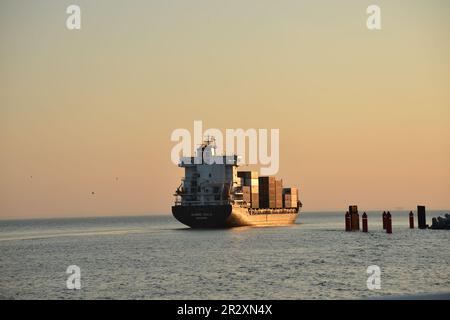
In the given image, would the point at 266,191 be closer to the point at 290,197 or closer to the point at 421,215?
the point at 290,197

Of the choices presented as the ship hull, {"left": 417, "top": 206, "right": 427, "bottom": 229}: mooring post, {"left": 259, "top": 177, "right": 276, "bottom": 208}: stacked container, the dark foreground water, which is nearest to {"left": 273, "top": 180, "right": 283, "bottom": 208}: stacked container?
{"left": 259, "top": 177, "right": 276, "bottom": 208}: stacked container

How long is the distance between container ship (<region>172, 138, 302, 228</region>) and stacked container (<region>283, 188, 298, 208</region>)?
12.9m

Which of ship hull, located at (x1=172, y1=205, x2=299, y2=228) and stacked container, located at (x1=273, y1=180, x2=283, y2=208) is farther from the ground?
stacked container, located at (x1=273, y1=180, x2=283, y2=208)

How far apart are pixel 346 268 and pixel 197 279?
37.7 ft

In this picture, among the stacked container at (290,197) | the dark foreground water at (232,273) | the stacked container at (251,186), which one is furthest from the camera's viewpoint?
the stacked container at (290,197)

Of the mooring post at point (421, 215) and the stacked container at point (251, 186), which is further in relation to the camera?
the stacked container at point (251, 186)

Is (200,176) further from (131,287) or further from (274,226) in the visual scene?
(131,287)

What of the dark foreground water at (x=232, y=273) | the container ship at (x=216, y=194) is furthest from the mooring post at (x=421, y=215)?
the dark foreground water at (x=232, y=273)

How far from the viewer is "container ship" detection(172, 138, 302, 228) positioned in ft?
370

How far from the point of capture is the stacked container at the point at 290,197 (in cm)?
14338

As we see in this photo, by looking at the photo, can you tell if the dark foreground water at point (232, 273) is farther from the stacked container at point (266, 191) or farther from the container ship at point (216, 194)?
the stacked container at point (266, 191)

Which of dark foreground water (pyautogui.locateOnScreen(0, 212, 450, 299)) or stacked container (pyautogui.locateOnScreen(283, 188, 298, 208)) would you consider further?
stacked container (pyautogui.locateOnScreen(283, 188, 298, 208))

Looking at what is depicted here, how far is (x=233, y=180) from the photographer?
118500 millimetres

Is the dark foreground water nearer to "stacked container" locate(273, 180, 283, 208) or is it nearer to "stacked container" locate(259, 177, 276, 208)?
"stacked container" locate(259, 177, 276, 208)
